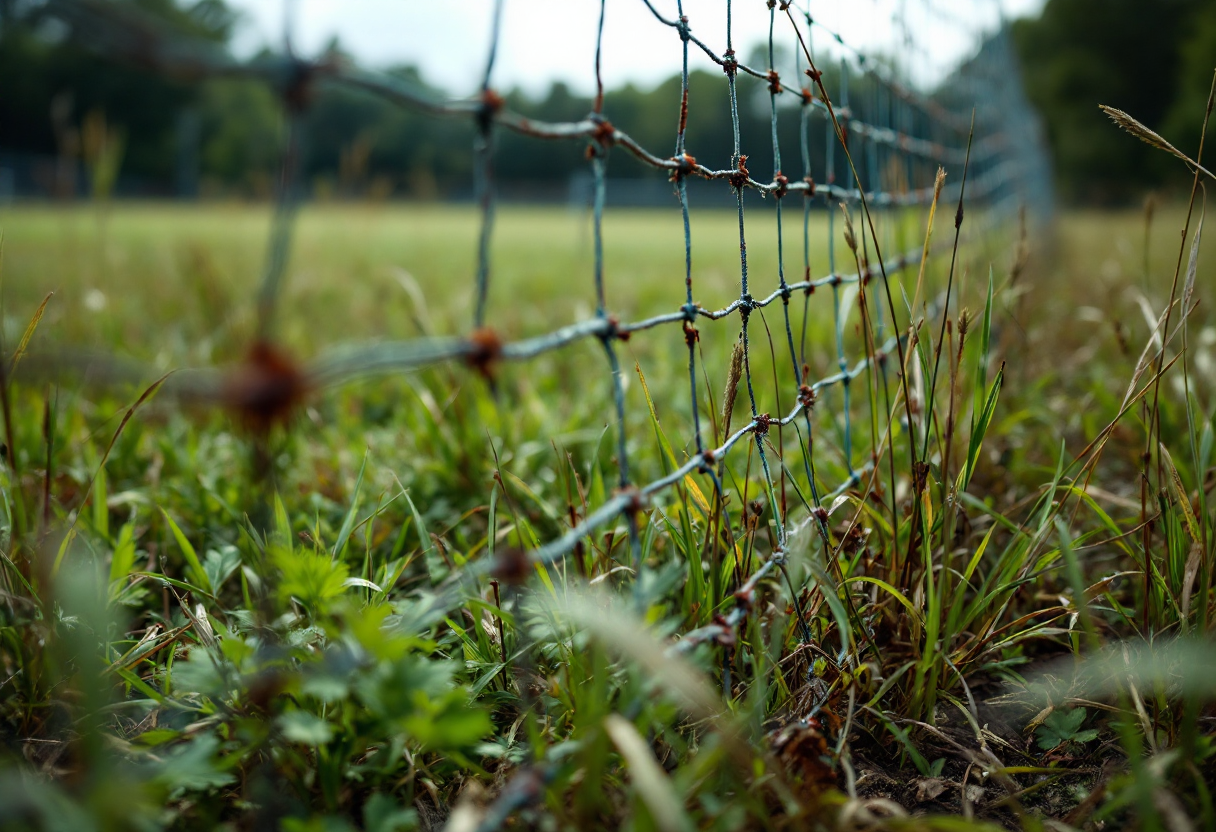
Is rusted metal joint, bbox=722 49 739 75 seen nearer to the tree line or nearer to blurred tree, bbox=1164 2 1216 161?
blurred tree, bbox=1164 2 1216 161

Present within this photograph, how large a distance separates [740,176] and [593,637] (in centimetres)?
55

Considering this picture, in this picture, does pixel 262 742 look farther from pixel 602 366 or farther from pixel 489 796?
pixel 602 366

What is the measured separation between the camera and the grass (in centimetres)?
57

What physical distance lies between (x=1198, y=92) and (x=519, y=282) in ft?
52.4

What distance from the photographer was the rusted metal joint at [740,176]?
2.87 ft

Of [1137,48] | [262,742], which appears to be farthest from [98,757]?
[1137,48]

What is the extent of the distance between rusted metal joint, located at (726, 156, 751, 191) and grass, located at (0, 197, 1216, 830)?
0.83 ft

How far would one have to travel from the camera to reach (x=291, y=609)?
0.95m

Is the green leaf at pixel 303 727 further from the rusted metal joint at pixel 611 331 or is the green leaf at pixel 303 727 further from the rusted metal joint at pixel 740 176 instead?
the rusted metal joint at pixel 740 176

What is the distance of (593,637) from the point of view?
2.36 feet

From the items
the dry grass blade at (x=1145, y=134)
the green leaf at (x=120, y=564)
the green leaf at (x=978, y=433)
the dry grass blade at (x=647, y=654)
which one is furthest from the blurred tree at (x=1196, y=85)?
the green leaf at (x=120, y=564)

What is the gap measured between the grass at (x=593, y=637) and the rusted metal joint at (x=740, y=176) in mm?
252

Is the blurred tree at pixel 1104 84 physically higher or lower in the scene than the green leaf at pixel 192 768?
higher

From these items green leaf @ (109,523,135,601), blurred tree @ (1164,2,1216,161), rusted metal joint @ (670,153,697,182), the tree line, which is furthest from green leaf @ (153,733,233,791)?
the tree line
